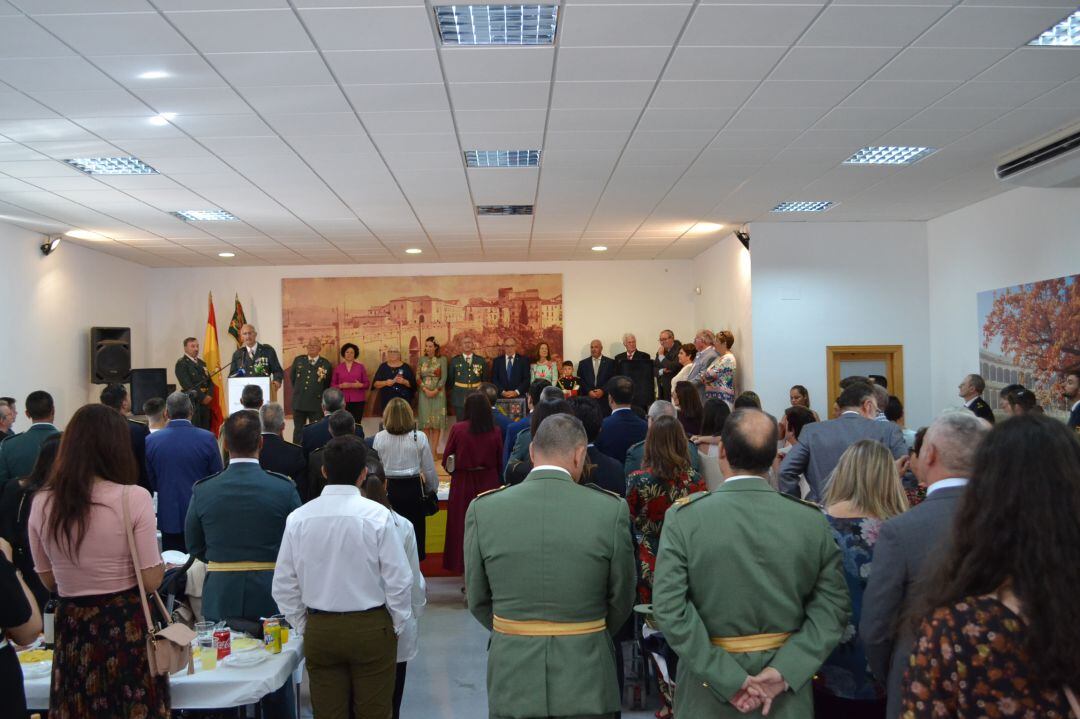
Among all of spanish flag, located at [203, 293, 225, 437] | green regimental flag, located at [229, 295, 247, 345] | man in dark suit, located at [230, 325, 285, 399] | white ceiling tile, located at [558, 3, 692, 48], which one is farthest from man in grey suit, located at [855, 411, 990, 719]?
green regimental flag, located at [229, 295, 247, 345]

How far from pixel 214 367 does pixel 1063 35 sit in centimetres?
1246

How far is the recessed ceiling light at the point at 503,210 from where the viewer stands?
33.4 ft

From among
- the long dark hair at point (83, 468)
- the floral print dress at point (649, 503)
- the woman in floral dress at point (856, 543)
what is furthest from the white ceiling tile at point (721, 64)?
the long dark hair at point (83, 468)

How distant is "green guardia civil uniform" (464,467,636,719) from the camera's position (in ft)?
9.04

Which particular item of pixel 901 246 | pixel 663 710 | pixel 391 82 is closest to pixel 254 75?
pixel 391 82

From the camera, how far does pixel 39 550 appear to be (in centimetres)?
309

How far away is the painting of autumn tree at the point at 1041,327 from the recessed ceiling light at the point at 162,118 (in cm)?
811

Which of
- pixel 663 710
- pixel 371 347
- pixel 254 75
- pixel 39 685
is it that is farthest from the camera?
pixel 371 347

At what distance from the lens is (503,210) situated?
10.4 m

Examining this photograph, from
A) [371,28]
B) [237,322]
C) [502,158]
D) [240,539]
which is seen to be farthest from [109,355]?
[240,539]

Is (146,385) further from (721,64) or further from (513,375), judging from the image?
(721,64)

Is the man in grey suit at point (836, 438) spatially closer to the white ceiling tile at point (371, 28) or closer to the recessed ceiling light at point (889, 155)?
the white ceiling tile at point (371, 28)

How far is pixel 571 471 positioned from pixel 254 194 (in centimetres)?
732

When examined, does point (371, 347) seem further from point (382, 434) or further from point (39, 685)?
point (39, 685)
